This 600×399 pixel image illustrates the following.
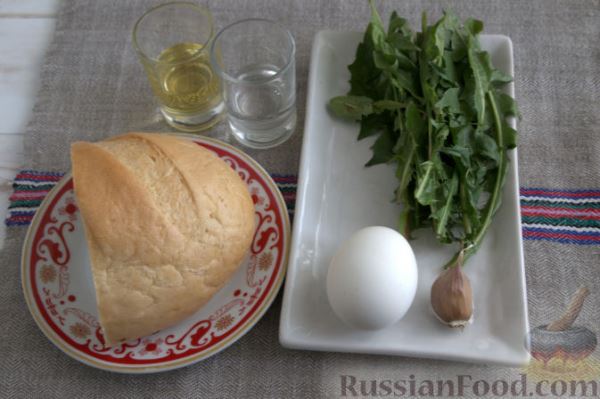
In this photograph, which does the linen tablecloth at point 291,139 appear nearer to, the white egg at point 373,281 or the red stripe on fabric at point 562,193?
the red stripe on fabric at point 562,193

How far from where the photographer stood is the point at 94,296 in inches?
45.4

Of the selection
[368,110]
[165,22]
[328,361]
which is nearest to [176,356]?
[328,361]

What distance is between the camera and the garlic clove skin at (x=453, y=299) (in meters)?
1.07

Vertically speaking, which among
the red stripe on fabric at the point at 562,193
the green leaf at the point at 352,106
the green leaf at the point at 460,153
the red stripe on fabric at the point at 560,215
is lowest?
the red stripe on fabric at the point at 560,215

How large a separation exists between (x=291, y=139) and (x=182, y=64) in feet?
0.96

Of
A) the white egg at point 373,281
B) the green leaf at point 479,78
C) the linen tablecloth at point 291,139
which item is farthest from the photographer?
the green leaf at point 479,78

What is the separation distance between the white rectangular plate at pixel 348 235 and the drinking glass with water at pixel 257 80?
0.23 ft

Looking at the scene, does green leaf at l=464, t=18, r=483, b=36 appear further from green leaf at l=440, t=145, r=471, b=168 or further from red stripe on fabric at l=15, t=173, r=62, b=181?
red stripe on fabric at l=15, t=173, r=62, b=181

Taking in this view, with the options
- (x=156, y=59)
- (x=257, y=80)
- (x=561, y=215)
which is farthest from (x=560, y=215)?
(x=156, y=59)

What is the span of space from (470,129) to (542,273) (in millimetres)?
317

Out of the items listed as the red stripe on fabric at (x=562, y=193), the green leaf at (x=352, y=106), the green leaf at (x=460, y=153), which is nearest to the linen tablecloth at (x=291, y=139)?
the red stripe on fabric at (x=562, y=193)

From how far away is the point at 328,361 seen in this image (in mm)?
1132

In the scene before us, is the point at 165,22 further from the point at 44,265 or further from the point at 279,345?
the point at 279,345

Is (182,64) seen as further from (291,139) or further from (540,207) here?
(540,207)
